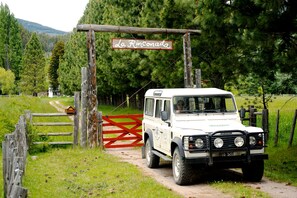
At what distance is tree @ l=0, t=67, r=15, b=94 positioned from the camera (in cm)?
8769

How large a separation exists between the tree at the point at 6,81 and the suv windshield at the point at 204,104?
265 ft

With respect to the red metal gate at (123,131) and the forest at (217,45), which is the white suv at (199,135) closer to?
the forest at (217,45)

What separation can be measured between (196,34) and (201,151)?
29.2 ft

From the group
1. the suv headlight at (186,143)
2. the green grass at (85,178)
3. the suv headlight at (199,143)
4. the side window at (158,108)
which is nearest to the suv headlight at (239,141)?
the suv headlight at (199,143)

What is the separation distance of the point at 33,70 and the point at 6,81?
239 inches

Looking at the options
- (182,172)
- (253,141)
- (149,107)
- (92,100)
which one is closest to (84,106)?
(92,100)

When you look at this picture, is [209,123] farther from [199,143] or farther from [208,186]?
[208,186]

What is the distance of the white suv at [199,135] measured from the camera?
9703mm

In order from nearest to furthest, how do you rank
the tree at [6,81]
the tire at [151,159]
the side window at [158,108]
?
the side window at [158,108]
the tire at [151,159]
the tree at [6,81]

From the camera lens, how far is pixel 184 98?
11.6m

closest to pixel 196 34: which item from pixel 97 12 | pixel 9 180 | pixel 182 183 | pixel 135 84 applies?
pixel 182 183

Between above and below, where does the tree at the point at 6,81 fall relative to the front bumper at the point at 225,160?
above

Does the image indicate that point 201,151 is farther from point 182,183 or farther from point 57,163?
point 57,163

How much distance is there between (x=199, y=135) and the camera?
31.9 feet
